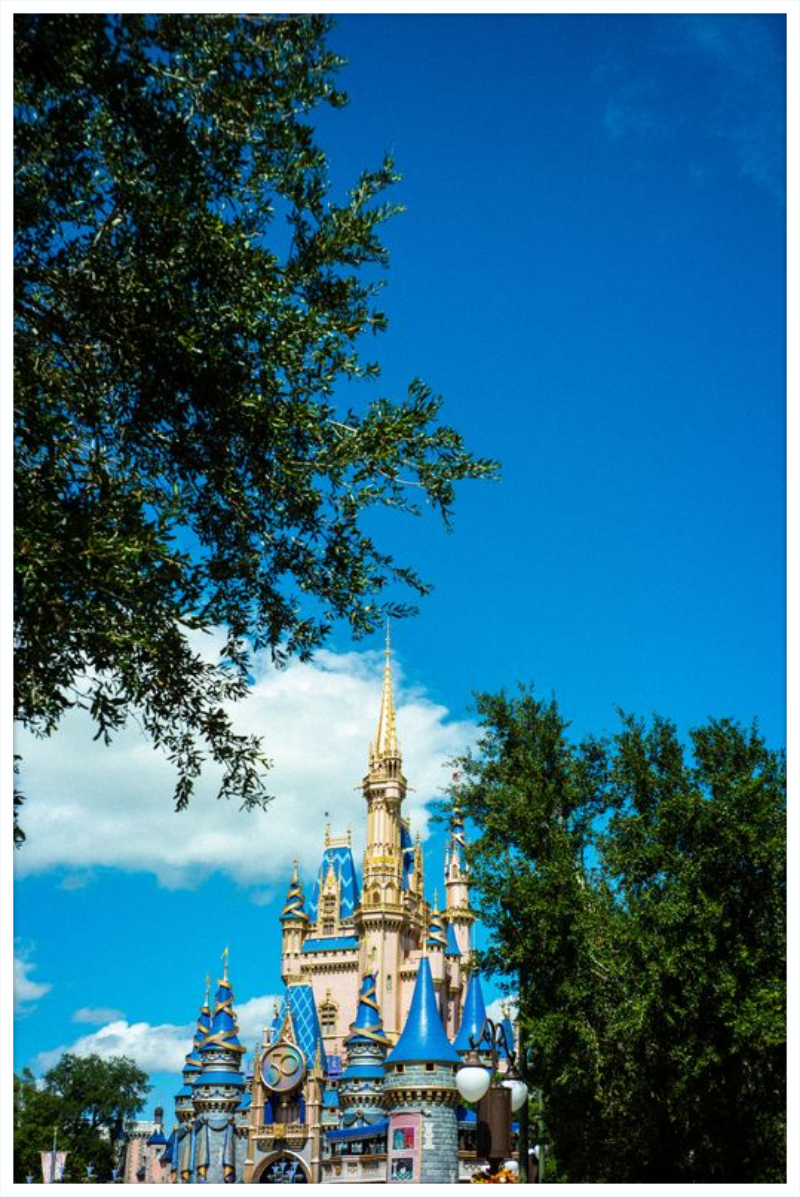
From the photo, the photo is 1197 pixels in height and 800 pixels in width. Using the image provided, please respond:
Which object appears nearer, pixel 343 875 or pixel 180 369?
pixel 180 369

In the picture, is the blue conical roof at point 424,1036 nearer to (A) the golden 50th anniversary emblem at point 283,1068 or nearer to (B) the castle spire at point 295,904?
(A) the golden 50th anniversary emblem at point 283,1068

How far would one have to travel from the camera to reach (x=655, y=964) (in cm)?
2409

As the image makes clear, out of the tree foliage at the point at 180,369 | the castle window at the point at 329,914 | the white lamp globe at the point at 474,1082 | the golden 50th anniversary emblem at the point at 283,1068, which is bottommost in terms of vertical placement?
the golden 50th anniversary emblem at the point at 283,1068

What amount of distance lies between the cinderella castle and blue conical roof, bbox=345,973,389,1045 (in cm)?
9

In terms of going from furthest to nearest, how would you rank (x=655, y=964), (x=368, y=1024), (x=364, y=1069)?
(x=368, y=1024) < (x=364, y=1069) < (x=655, y=964)

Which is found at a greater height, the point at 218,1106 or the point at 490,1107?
the point at 490,1107

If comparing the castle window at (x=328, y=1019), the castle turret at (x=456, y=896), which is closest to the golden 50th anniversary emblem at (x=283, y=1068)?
the castle window at (x=328, y=1019)

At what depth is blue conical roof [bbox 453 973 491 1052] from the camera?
54.8 metres

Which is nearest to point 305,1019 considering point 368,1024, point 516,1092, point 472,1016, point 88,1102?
point 368,1024

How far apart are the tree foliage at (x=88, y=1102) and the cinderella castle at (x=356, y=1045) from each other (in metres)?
2.54

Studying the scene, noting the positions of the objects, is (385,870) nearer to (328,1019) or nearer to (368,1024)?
(328,1019)

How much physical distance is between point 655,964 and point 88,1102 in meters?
72.6

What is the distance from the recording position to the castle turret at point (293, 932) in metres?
71.8

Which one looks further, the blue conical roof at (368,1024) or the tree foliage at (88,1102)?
the tree foliage at (88,1102)
